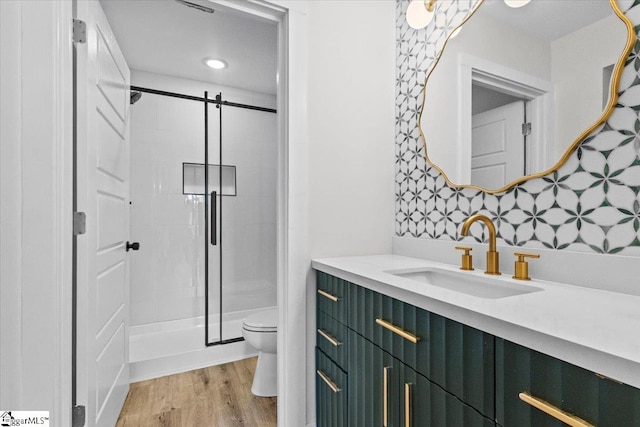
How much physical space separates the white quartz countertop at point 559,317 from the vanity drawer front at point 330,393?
1.56 feet

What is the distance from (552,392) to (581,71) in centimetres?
99

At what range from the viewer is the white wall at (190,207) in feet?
8.95

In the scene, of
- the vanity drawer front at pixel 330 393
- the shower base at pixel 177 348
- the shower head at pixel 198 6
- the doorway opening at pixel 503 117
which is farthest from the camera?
the shower base at pixel 177 348

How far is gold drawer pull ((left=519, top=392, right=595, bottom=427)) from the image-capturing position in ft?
1.74

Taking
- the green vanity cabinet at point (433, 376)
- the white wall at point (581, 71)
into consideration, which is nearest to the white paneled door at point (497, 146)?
the white wall at point (581, 71)

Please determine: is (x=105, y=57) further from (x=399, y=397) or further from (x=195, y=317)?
(x=195, y=317)

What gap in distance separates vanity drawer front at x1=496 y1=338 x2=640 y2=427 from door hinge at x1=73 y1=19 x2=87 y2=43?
1663 millimetres

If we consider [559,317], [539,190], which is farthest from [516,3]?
[559,317]

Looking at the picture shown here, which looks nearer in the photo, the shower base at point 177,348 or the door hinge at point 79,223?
the door hinge at point 79,223

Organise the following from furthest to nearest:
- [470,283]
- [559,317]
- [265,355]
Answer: [265,355] < [470,283] < [559,317]

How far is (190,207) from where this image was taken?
9.55 feet

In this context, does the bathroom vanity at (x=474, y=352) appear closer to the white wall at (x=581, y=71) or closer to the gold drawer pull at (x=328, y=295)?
the gold drawer pull at (x=328, y=295)

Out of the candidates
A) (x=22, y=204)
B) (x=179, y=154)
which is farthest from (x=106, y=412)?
(x=179, y=154)

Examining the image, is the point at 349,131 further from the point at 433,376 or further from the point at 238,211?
the point at 238,211
